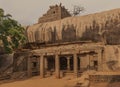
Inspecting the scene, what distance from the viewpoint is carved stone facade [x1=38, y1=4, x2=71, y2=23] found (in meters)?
51.6

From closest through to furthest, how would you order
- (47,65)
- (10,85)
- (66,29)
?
(10,85), (47,65), (66,29)

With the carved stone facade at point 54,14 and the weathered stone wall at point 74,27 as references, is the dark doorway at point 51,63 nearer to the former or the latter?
the weathered stone wall at point 74,27

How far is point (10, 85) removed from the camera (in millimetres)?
32250

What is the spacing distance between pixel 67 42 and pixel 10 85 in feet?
40.4

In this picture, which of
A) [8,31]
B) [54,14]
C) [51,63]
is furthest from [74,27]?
[8,31]

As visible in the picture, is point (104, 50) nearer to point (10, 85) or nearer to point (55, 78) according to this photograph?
point (55, 78)

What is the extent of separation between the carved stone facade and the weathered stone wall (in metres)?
3.06

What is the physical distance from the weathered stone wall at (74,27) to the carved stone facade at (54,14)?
306 centimetres

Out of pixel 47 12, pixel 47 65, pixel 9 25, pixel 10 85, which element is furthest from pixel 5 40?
pixel 47 12

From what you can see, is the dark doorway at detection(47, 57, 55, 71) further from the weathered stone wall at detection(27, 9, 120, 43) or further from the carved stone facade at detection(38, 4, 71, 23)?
the carved stone facade at detection(38, 4, 71, 23)

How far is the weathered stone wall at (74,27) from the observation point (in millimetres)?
41094

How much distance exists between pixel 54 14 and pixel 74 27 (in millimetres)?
8838

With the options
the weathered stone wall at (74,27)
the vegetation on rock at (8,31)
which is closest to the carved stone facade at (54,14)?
the weathered stone wall at (74,27)

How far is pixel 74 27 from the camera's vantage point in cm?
4422
